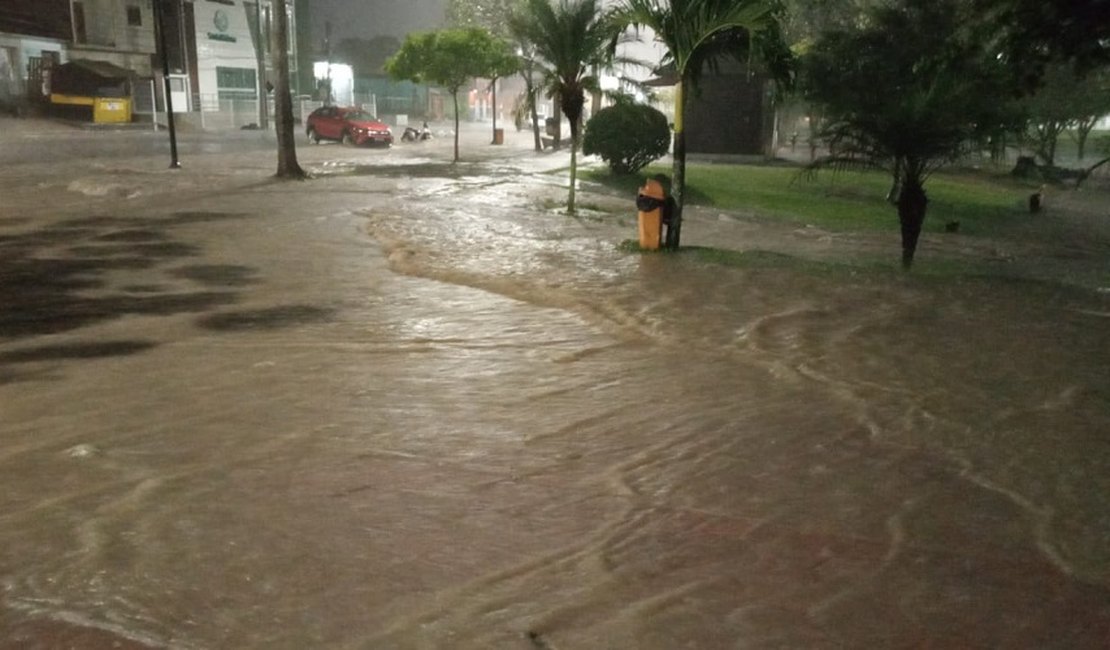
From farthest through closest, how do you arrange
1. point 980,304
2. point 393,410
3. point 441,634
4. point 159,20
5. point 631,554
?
point 159,20 → point 980,304 → point 393,410 → point 631,554 → point 441,634

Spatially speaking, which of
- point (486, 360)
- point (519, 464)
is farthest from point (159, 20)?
point (519, 464)

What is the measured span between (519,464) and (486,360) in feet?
7.17

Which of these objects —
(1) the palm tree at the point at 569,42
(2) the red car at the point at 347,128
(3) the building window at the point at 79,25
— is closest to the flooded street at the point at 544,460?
(1) the palm tree at the point at 569,42

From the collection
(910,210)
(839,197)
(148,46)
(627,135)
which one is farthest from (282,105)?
(148,46)

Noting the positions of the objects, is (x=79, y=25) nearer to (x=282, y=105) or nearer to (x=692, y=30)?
(x=282, y=105)

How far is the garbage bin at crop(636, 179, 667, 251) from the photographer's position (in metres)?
12.7

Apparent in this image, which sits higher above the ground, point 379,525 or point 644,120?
point 644,120

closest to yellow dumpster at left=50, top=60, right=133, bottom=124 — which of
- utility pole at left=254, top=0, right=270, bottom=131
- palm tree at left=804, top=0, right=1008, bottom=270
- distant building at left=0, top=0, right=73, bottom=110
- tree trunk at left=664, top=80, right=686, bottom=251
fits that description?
distant building at left=0, top=0, right=73, bottom=110

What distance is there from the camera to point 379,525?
4.55 meters

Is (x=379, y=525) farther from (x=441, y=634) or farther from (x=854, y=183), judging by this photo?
(x=854, y=183)

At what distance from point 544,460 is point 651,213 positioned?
25.5ft

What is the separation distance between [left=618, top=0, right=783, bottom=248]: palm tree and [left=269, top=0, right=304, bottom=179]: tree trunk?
12033 millimetres

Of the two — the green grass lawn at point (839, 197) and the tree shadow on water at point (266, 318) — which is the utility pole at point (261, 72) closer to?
the green grass lawn at point (839, 197)

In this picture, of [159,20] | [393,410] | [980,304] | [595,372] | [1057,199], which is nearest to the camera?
[393,410]
